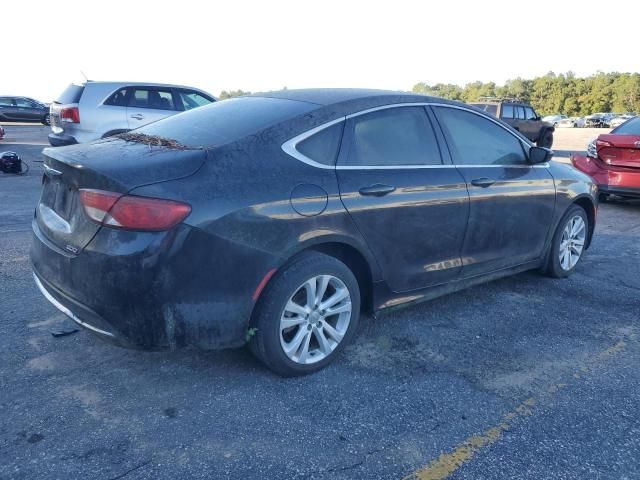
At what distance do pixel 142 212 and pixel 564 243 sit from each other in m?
3.94

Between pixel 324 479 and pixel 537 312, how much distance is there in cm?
262

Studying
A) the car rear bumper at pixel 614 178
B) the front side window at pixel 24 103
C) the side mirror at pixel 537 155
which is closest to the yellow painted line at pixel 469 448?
the side mirror at pixel 537 155

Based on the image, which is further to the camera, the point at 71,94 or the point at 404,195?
the point at 71,94

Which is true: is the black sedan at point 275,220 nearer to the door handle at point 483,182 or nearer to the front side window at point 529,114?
the door handle at point 483,182

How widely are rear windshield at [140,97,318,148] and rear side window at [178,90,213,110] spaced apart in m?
7.01

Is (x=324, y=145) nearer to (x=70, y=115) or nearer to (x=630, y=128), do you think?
(x=630, y=128)

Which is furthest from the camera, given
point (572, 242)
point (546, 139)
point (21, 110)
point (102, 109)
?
point (21, 110)

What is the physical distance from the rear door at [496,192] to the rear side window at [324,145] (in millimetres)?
1000

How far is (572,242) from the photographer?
5.07m

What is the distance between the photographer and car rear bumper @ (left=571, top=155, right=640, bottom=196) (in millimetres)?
7879

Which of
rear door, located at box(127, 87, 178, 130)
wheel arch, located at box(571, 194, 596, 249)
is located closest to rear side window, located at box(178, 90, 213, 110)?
rear door, located at box(127, 87, 178, 130)

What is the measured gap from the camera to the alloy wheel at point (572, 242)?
16.2ft

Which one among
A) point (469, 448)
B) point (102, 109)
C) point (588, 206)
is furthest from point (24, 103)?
point (469, 448)

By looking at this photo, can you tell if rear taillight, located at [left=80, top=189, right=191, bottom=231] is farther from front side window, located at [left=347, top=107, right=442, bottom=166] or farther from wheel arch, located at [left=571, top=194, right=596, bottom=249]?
wheel arch, located at [left=571, top=194, right=596, bottom=249]
